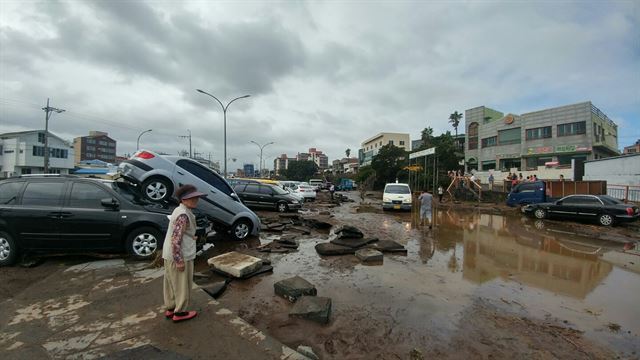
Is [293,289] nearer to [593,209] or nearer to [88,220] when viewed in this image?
[88,220]

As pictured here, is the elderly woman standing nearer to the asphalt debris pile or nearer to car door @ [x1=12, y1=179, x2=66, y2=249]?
the asphalt debris pile

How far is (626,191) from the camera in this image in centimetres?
1812

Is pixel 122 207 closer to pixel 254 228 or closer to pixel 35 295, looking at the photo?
pixel 35 295

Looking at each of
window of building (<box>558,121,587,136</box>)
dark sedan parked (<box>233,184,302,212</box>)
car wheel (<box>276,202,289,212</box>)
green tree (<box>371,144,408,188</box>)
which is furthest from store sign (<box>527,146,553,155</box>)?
car wheel (<box>276,202,289,212</box>)

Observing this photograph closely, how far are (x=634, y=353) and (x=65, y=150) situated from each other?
5909cm

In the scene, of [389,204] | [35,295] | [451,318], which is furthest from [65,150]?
[451,318]

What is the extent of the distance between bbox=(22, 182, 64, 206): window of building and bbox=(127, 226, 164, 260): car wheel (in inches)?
58.6

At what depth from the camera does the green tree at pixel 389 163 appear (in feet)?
135

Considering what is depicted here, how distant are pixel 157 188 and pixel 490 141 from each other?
150 feet

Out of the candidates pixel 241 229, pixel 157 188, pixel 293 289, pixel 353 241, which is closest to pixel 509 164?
pixel 353 241

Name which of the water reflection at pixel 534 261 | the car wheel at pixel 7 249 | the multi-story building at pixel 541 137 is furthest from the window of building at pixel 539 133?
the car wheel at pixel 7 249

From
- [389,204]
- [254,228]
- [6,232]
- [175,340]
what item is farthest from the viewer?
[389,204]

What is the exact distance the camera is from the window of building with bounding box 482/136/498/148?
42050 millimetres

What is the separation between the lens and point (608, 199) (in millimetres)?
12617
